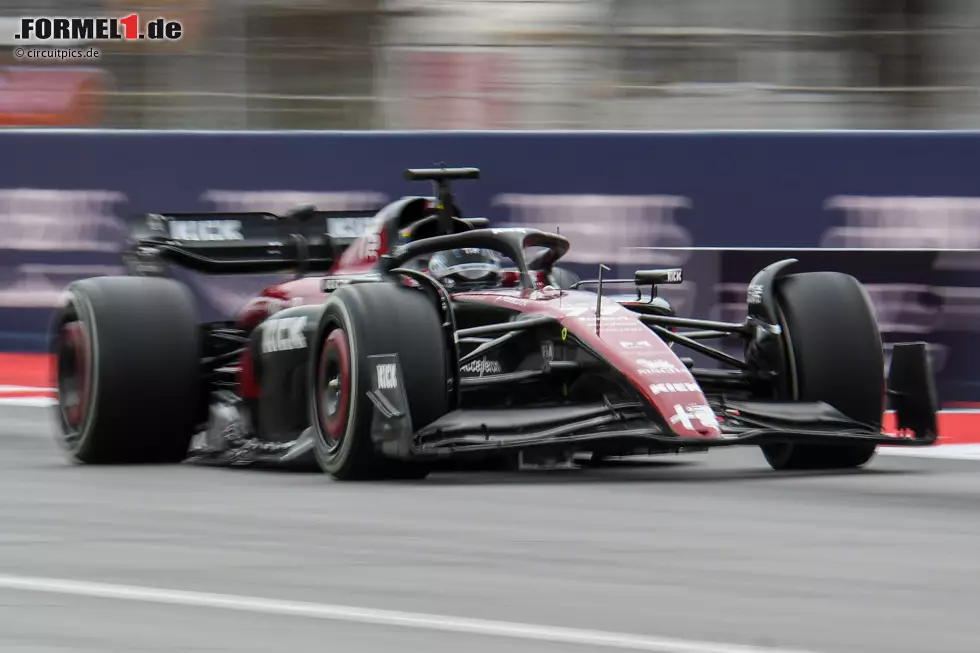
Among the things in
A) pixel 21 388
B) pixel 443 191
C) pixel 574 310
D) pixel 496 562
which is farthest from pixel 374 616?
pixel 21 388

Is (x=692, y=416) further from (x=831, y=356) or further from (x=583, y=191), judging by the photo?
(x=583, y=191)

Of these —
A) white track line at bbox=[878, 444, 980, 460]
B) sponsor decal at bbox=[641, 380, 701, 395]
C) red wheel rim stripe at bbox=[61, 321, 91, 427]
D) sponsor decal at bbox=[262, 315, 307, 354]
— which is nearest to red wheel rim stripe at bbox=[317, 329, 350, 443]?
sponsor decal at bbox=[262, 315, 307, 354]

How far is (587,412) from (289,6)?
8.31 metres

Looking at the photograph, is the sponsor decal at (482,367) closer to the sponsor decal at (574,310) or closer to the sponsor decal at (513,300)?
the sponsor decal at (513,300)

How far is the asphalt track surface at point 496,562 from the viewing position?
16.4 ft

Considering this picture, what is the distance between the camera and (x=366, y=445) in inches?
321

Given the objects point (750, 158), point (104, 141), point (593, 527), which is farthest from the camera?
point (104, 141)

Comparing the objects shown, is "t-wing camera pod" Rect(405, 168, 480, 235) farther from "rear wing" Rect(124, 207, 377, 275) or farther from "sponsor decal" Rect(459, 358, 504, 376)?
"rear wing" Rect(124, 207, 377, 275)

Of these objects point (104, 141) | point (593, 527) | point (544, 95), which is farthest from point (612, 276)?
point (593, 527)

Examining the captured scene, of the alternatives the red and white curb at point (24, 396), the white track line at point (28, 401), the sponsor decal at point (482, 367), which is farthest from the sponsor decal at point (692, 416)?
the white track line at point (28, 401)

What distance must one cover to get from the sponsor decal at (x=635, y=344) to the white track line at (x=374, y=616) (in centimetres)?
296

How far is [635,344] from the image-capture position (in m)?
8.19

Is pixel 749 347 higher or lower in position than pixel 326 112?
lower

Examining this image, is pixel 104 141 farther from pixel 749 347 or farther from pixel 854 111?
pixel 749 347
